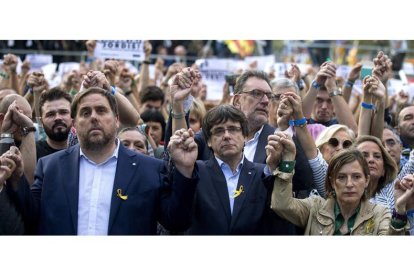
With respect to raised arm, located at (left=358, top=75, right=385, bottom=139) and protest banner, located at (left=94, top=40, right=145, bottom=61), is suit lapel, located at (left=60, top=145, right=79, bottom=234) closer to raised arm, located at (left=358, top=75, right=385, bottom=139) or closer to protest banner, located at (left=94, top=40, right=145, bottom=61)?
raised arm, located at (left=358, top=75, right=385, bottom=139)

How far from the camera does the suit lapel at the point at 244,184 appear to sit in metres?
6.27

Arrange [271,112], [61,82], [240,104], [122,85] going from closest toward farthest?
1. [240,104]
2. [271,112]
3. [122,85]
4. [61,82]

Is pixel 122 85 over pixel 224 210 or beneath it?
over

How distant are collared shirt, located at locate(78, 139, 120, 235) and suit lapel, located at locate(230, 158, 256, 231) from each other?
2.59 feet

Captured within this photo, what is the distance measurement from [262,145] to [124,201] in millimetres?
1513

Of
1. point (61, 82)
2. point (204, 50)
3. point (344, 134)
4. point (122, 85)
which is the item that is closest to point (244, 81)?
point (344, 134)

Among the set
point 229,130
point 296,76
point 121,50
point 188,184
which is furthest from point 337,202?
point 121,50

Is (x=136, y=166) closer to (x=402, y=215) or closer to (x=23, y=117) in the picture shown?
(x=23, y=117)

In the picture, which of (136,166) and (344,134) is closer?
(136,166)

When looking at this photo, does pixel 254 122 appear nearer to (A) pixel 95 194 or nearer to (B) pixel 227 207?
(B) pixel 227 207

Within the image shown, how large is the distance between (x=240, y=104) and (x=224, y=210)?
1532 millimetres

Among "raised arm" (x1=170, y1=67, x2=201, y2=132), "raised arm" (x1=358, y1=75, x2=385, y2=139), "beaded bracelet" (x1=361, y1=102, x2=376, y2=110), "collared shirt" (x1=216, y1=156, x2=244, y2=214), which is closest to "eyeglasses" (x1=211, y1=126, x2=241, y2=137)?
"collared shirt" (x1=216, y1=156, x2=244, y2=214)

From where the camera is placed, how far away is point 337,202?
636 cm

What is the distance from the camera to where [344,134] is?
25.4 feet
